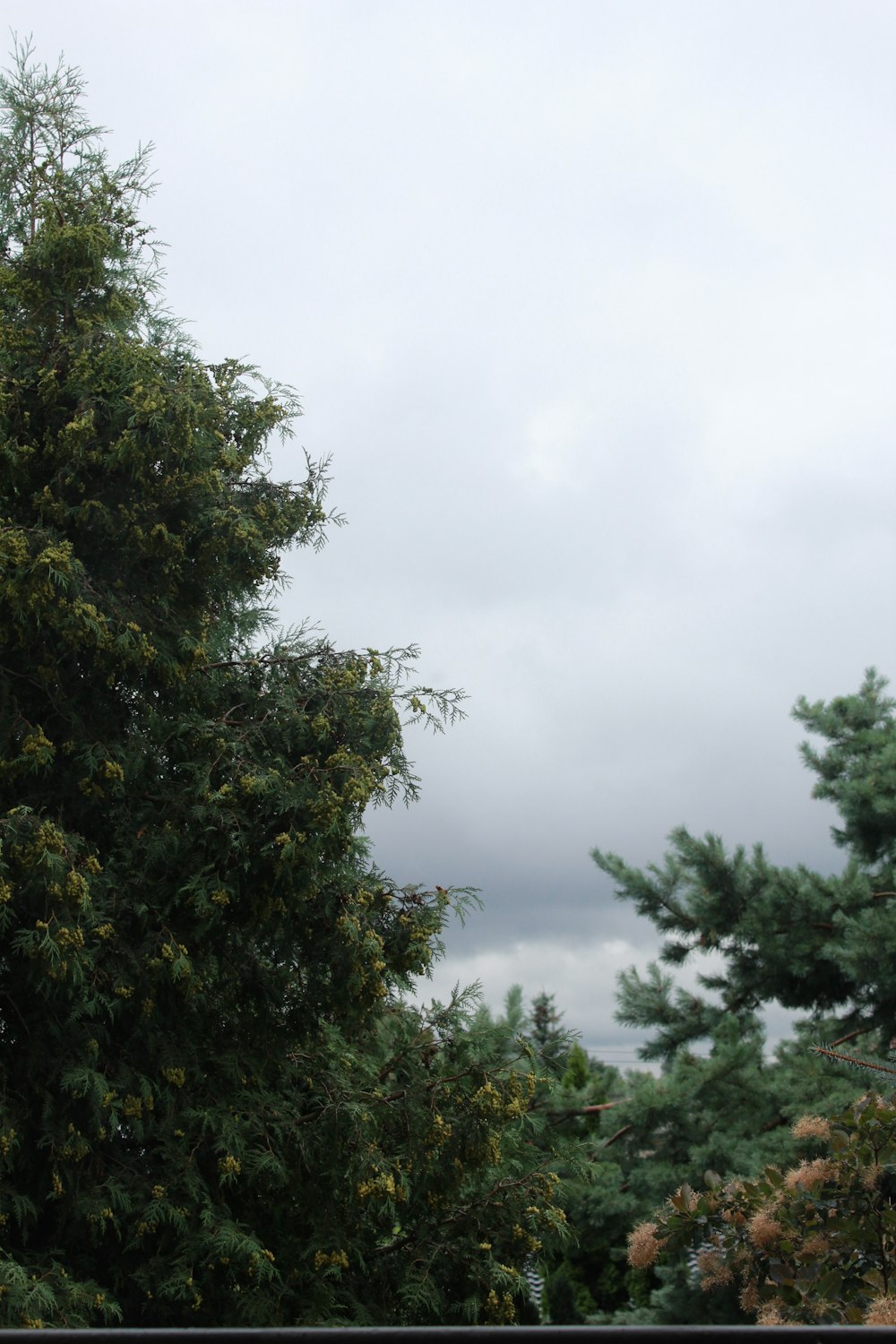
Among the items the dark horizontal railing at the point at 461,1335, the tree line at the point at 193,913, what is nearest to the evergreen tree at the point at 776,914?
the tree line at the point at 193,913

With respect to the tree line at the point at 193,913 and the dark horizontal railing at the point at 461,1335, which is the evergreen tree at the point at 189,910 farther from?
the dark horizontal railing at the point at 461,1335

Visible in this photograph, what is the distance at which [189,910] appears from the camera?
6.45 m

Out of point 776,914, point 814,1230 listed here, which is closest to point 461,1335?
point 814,1230

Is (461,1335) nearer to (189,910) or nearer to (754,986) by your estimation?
(189,910)

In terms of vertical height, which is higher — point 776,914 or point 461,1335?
point 776,914

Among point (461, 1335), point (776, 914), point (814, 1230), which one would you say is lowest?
point (461, 1335)

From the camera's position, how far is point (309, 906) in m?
6.53

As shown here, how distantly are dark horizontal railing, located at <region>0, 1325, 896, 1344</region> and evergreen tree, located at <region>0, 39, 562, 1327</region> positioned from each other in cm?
447

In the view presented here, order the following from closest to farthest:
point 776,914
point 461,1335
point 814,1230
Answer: point 461,1335, point 814,1230, point 776,914

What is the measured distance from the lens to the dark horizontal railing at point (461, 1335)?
112 cm

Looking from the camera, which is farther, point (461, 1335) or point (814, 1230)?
point (814, 1230)

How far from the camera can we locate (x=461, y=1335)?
3.85ft

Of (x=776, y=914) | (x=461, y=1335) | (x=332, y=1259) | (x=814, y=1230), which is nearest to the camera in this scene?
(x=461, y=1335)

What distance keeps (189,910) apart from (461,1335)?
18.1 feet
